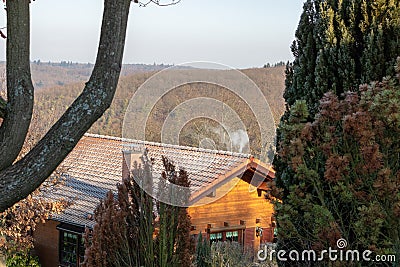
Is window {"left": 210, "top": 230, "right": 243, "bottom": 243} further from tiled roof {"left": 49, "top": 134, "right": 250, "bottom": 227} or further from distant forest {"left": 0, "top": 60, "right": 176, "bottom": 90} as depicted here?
distant forest {"left": 0, "top": 60, "right": 176, "bottom": 90}

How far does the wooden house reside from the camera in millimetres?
9773

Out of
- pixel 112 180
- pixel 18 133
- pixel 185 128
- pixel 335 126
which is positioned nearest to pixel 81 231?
pixel 112 180

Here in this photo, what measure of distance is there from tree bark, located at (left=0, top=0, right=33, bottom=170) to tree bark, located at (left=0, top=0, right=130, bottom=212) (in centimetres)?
8

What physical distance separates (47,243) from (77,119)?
9936mm

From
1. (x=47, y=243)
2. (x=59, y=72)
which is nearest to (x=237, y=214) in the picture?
(x=47, y=243)

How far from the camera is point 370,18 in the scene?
4.83m

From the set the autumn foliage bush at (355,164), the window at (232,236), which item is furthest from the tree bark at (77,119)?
the window at (232,236)

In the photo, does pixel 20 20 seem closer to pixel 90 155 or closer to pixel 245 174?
pixel 245 174

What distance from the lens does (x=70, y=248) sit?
10.9 meters

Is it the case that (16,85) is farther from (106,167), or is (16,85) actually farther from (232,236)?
(106,167)

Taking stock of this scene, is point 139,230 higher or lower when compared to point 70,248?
higher

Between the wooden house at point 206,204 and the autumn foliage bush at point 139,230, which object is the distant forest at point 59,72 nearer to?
the wooden house at point 206,204

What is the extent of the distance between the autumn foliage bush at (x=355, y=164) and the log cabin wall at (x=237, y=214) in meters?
6.04

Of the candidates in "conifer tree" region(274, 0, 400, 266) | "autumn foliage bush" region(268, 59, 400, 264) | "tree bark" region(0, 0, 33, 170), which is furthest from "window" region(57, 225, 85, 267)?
"tree bark" region(0, 0, 33, 170)
